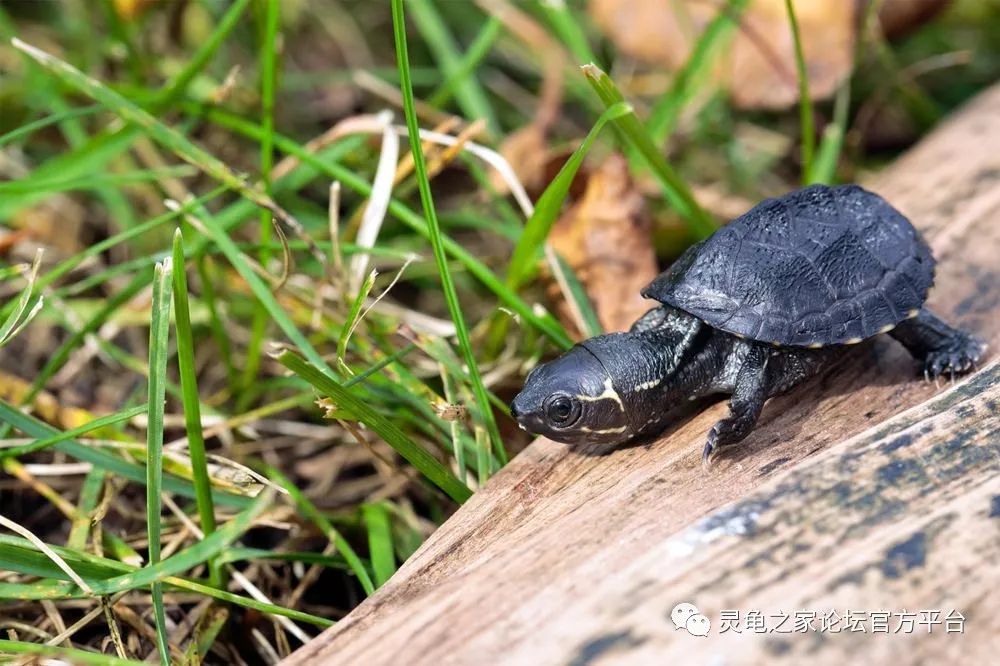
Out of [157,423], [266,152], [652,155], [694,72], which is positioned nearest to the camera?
[157,423]

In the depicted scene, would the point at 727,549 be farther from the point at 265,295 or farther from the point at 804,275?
the point at 265,295

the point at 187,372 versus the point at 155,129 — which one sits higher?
the point at 155,129

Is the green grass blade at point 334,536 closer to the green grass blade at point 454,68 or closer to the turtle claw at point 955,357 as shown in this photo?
the turtle claw at point 955,357

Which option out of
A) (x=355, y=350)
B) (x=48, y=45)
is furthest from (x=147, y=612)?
(x=48, y=45)

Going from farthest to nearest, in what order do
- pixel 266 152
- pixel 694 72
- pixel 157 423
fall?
pixel 694 72, pixel 266 152, pixel 157 423

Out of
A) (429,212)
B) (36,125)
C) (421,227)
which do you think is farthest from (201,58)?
(429,212)

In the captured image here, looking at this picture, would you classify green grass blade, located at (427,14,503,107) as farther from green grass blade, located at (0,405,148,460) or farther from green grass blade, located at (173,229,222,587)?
green grass blade, located at (0,405,148,460)

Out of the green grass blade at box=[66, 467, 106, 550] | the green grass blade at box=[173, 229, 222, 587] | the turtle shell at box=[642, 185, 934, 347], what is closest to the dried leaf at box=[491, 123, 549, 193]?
the turtle shell at box=[642, 185, 934, 347]
